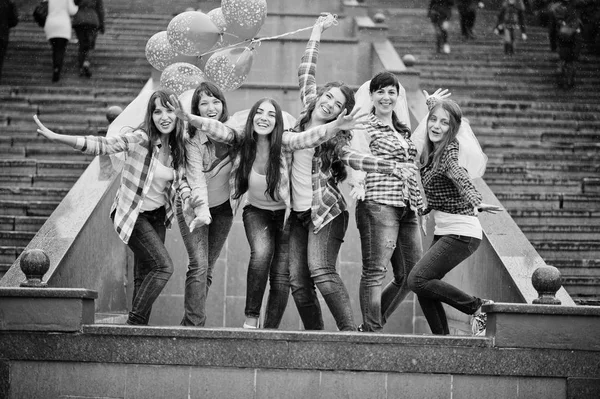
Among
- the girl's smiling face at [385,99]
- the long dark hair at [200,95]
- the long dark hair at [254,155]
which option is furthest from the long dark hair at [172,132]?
the girl's smiling face at [385,99]

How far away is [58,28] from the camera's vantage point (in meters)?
16.0

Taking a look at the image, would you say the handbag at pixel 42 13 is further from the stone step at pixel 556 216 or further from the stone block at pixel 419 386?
the stone block at pixel 419 386

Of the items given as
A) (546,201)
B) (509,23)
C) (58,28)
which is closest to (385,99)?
(546,201)

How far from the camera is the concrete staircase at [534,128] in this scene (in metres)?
11.4

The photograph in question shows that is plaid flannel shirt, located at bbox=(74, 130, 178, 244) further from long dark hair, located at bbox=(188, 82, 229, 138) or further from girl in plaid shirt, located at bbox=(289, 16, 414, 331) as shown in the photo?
girl in plaid shirt, located at bbox=(289, 16, 414, 331)

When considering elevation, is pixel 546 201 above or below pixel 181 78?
below

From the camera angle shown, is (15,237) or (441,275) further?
(15,237)

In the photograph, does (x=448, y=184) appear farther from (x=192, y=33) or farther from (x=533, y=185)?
(x=533, y=185)

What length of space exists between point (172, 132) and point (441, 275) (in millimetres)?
2140

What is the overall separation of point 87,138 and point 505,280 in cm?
337

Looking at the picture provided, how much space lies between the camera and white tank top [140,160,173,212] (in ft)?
25.6

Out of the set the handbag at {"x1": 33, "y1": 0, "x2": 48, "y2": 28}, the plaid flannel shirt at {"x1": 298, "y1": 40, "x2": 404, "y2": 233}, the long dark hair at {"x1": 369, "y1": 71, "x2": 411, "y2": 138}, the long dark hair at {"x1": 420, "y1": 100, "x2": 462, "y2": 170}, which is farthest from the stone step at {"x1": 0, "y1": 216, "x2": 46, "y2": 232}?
the handbag at {"x1": 33, "y1": 0, "x2": 48, "y2": 28}

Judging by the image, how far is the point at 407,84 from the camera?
13016 millimetres

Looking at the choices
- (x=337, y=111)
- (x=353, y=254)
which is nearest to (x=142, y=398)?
(x=337, y=111)
